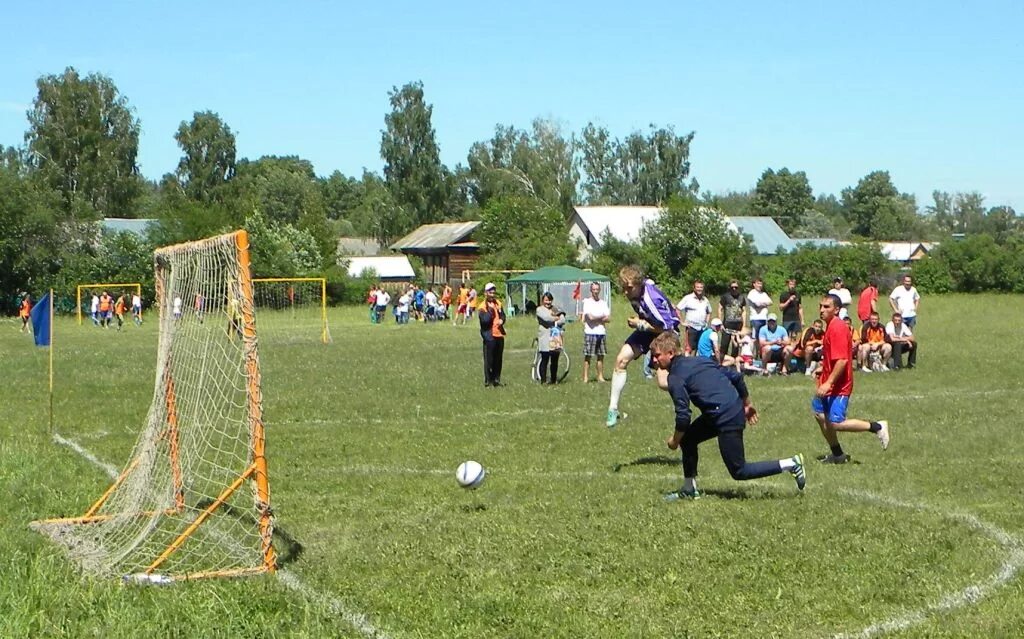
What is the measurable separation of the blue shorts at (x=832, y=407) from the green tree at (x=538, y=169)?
78.1m

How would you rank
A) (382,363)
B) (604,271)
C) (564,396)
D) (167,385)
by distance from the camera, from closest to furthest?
(167,385) < (564,396) < (382,363) < (604,271)

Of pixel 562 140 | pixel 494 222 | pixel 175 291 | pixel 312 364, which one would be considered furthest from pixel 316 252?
pixel 175 291

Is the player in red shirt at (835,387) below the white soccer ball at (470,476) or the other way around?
the other way around

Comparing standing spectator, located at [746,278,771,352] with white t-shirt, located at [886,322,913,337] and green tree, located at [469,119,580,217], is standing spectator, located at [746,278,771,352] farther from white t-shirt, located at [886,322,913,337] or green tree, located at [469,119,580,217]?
green tree, located at [469,119,580,217]

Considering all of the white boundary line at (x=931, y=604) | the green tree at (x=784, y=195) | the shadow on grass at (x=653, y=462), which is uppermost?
the green tree at (x=784, y=195)

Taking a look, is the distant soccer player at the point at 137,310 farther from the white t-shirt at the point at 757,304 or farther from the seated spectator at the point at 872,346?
the seated spectator at the point at 872,346

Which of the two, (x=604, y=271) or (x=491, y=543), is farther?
(x=604, y=271)

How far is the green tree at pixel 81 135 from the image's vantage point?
8088 centimetres

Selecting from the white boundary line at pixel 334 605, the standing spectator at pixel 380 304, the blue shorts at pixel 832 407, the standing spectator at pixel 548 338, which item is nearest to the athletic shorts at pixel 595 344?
the standing spectator at pixel 548 338

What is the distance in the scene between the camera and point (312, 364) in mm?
27938

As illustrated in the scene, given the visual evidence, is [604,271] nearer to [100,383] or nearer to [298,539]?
[100,383]

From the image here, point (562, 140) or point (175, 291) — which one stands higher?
point (562, 140)

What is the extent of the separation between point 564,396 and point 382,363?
9.03 meters

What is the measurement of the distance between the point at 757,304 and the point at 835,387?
12.9 m
